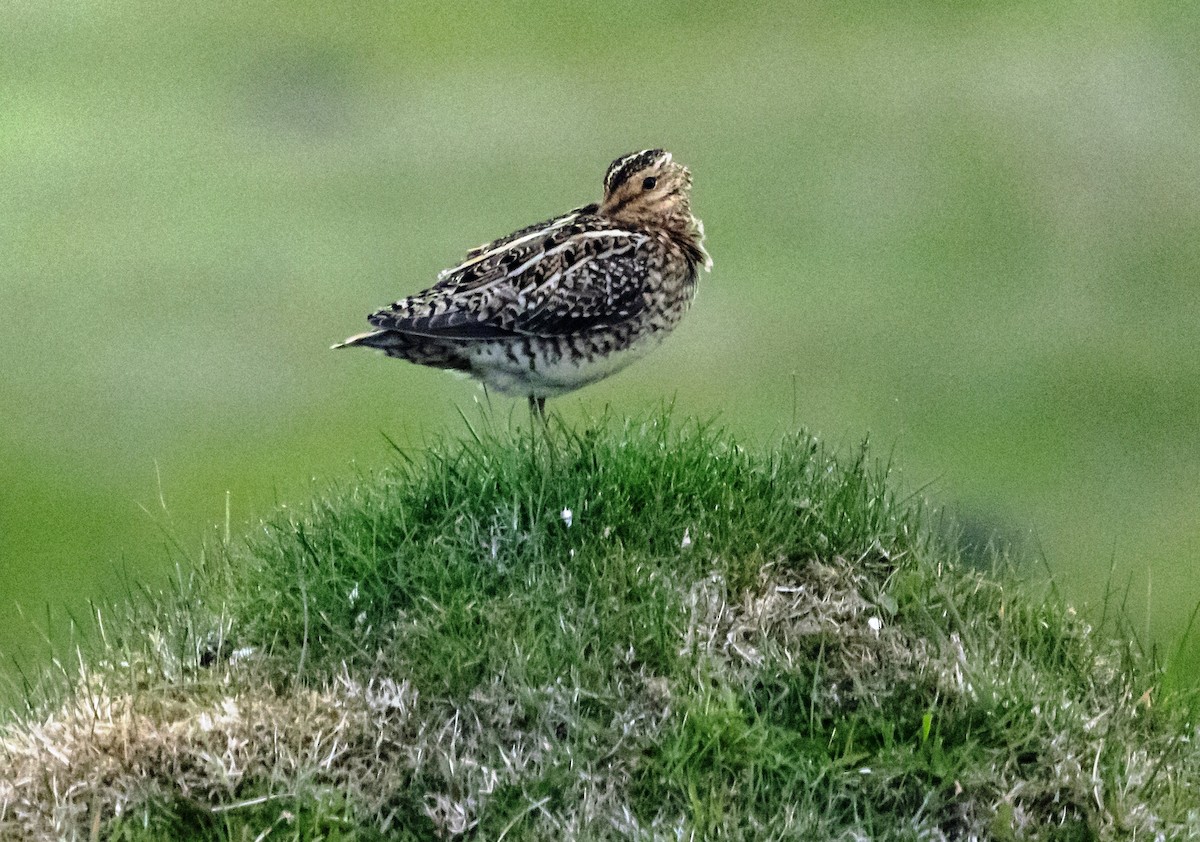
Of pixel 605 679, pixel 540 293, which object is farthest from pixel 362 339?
pixel 605 679

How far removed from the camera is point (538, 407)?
4719 millimetres

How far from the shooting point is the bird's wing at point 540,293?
15.1ft

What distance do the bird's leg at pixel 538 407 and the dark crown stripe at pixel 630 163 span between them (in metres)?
0.88

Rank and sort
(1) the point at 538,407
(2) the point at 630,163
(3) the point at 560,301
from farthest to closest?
1. (2) the point at 630,163
2. (1) the point at 538,407
3. (3) the point at 560,301

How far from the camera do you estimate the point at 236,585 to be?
4.38 metres

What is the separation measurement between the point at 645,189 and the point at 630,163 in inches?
4.8

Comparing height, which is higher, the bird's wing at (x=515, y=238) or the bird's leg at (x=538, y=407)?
the bird's wing at (x=515, y=238)

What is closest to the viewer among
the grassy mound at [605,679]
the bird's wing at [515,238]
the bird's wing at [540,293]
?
the grassy mound at [605,679]

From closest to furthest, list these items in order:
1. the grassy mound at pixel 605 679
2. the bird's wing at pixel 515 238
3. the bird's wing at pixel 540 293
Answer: the grassy mound at pixel 605 679 → the bird's wing at pixel 540 293 → the bird's wing at pixel 515 238

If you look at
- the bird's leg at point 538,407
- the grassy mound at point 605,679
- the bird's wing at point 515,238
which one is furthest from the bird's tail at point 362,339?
the bird's leg at point 538,407

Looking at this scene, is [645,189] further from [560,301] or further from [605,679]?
[605,679]

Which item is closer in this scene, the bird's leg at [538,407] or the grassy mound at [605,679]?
the grassy mound at [605,679]

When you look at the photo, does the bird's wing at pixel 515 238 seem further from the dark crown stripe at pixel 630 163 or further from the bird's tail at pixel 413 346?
the bird's tail at pixel 413 346

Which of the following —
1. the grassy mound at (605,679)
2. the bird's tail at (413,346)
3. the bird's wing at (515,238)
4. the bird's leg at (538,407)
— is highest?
the bird's wing at (515,238)
